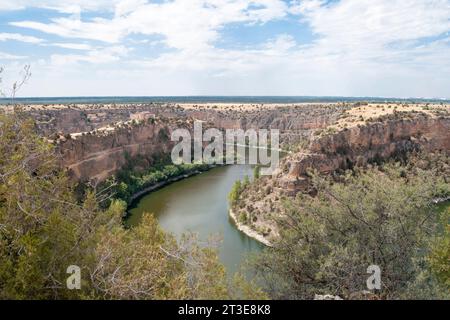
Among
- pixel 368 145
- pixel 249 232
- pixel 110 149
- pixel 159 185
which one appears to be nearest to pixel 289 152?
pixel 368 145

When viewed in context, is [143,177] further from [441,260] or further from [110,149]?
[441,260]

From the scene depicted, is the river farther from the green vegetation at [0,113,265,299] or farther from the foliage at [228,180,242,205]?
the green vegetation at [0,113,265,299]

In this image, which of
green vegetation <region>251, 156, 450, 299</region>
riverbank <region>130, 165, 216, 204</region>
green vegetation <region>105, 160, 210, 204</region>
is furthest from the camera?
riverbank <region>130, 165, 216, 204</region>

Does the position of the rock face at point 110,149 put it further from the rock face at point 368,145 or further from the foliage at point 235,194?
the rock face at point 368,145

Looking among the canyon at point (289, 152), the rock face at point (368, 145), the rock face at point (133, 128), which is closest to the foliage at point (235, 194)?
the canyon at point (289, 152)

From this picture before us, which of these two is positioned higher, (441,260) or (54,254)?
(54,254)

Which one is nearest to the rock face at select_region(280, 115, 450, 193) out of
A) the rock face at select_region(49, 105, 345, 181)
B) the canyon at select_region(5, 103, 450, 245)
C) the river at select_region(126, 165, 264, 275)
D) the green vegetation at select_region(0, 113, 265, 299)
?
the canyon at select_region(5, 103, 450, 245)
